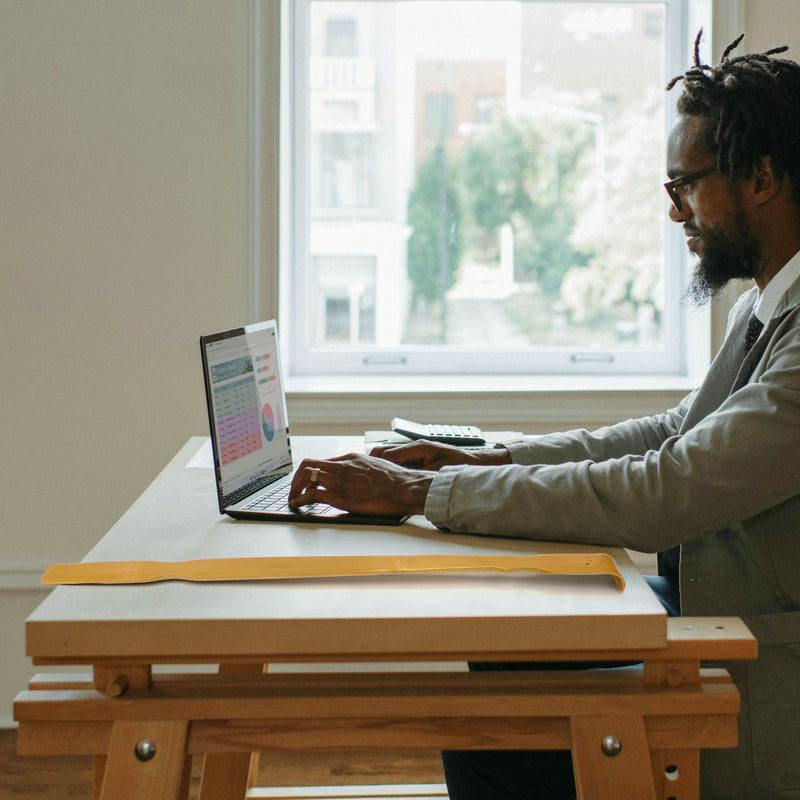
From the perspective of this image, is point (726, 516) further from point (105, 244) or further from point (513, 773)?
point (105, 244)

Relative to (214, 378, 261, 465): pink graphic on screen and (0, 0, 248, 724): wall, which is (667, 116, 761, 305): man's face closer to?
(214, 378, 261, 465): pink graphic on screen

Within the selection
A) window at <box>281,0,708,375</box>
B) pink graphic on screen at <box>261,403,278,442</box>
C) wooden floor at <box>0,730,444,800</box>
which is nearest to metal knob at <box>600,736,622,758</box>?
pink graphic on screen at <box>261,403,278,442</box>

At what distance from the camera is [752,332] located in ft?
4.78

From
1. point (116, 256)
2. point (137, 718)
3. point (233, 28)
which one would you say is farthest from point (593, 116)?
point (137, 718)

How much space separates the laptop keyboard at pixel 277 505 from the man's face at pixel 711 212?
667 mm

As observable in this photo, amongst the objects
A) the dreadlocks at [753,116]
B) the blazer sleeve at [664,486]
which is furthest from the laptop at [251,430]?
the dreadlocks at [753,116]

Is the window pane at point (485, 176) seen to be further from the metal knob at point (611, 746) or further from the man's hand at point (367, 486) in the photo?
the metal knob at point (611, 746)

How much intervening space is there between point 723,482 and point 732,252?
438mm

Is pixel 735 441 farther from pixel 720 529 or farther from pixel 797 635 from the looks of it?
pixel 797 635

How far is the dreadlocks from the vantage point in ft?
4.47

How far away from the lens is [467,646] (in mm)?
921

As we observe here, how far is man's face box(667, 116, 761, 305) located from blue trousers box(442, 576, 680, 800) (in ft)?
1.98

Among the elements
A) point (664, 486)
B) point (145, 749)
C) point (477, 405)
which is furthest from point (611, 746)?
point (477, 405)

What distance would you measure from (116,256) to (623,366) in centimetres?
141
